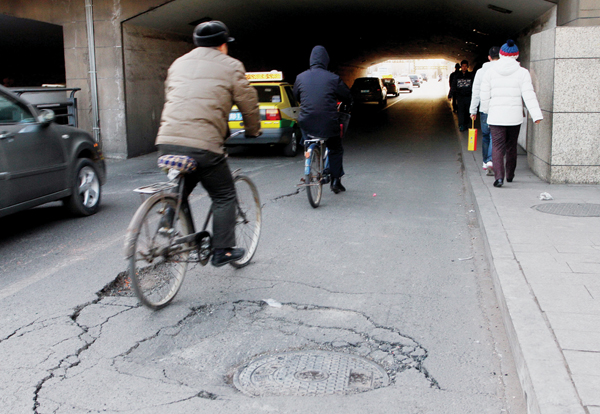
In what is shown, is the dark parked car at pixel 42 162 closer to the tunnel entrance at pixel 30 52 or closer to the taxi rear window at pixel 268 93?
the taxi rear window at pixel 268 93

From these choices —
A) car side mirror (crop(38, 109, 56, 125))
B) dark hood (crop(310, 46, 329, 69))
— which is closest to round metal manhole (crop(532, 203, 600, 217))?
dark hood (crop(310, 46, 329, 69))

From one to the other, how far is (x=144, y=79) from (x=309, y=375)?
13.2 metres

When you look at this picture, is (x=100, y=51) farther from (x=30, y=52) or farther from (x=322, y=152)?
(x=30, y=52)

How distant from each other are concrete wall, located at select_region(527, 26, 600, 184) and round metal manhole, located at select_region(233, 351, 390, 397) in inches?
248

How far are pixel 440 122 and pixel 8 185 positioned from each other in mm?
18551

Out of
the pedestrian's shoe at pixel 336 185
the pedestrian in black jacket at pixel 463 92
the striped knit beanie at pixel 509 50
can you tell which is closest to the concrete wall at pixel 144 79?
the pedestrian's shoe at pixel 336 185

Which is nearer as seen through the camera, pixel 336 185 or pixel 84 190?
pixel 84 190

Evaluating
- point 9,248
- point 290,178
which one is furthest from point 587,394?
point 290,178

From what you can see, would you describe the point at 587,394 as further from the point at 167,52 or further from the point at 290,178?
the point at 167,52

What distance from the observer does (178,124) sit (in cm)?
427

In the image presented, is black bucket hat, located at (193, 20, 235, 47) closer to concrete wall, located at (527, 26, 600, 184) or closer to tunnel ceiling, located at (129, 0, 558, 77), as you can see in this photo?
concrete wall, located at (527, 26, 600, 184)

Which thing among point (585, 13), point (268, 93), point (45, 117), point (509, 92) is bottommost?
point (45, 117)

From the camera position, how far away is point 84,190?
25.1ft

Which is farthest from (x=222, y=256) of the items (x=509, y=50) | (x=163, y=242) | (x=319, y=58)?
(x=509, y=50)
